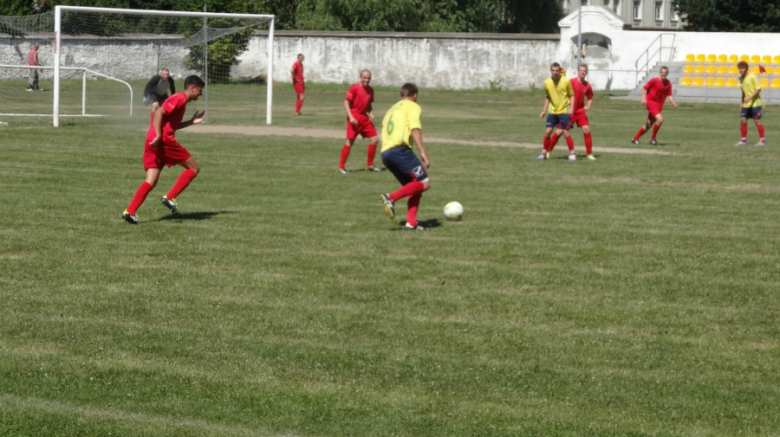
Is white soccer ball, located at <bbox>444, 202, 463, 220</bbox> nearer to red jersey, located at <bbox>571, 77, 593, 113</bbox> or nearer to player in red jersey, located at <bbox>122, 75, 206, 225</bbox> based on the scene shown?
player in red jersey, located at <bbox>122, 75, 206, 225</bbox>

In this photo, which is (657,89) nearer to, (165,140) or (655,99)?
(655,99)

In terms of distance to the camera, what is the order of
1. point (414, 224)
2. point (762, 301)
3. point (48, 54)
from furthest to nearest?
point (48, 54) → point (414, 224) → point (762, 301)

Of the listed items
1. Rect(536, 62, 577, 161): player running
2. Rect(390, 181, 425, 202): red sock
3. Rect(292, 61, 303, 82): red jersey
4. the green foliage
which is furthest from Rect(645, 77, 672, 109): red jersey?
the green foliage

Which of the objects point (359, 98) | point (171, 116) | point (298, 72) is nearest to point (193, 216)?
point (171, 116)

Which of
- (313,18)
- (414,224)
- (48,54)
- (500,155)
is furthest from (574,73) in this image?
(414,224)

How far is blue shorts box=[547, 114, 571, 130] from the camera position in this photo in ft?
70.3

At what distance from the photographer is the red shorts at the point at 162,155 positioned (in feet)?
42.3

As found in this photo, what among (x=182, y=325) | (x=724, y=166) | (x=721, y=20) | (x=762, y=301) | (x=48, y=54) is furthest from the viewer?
(x=721, y=20)

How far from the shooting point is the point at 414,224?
12.8 metres

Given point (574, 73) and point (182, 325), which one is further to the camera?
point (574, 73)

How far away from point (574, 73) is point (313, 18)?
14.2 metres

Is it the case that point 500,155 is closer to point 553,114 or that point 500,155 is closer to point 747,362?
point 553,114

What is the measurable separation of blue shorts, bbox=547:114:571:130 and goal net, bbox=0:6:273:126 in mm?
10133

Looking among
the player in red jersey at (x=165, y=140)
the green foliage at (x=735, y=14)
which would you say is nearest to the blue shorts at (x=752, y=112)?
the player in red jersey at (x=165, y=140)
